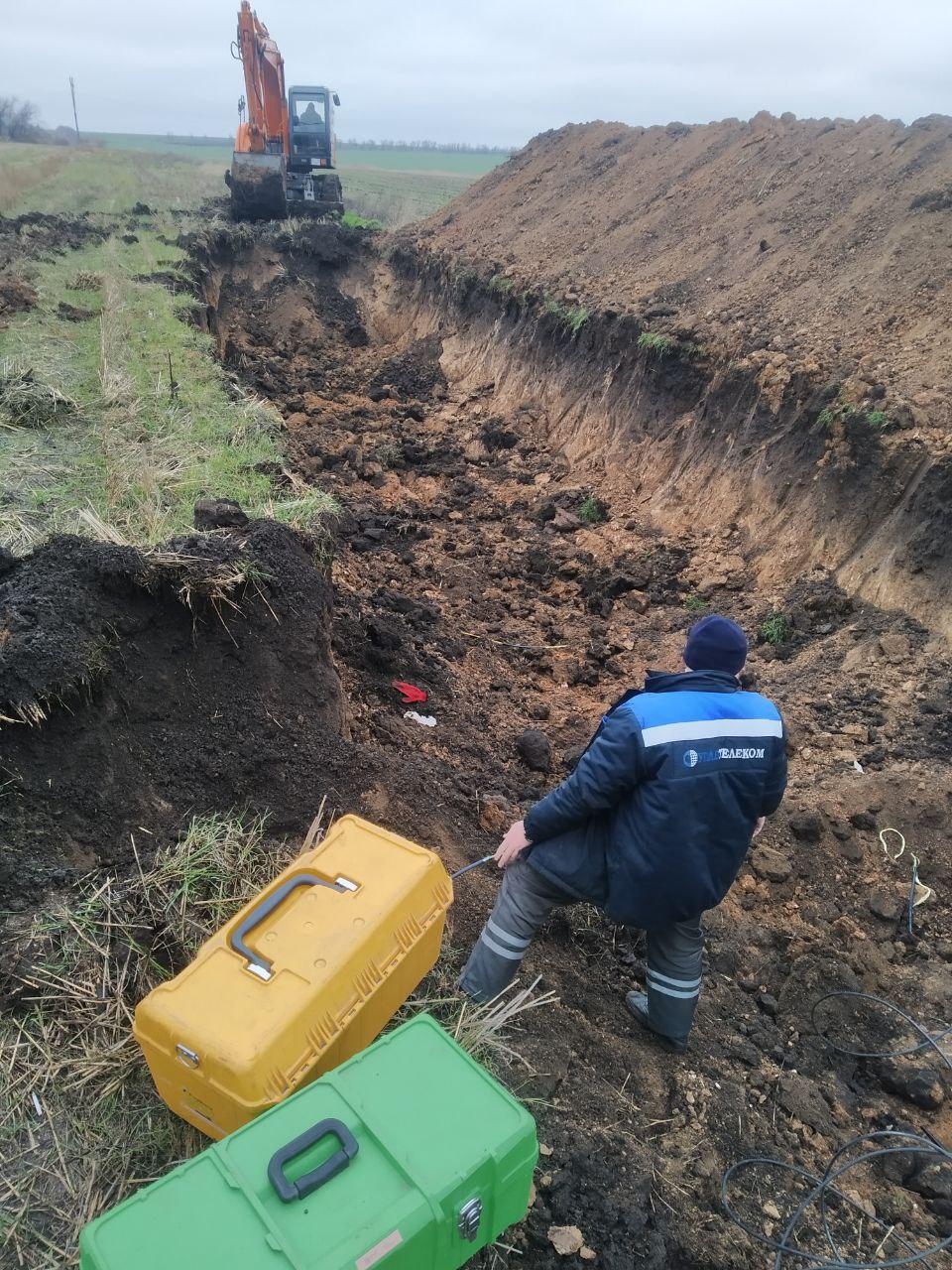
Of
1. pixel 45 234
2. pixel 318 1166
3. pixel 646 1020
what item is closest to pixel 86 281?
pixel 45 234

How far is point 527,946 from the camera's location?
3104mm

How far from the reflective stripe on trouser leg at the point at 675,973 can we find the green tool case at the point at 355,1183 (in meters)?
1.17

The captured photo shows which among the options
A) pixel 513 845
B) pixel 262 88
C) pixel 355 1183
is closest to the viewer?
pixel 355 1183

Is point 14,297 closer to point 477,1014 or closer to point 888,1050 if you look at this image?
point 477,1014

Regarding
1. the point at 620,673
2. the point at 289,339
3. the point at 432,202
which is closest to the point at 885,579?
the point at 620,673

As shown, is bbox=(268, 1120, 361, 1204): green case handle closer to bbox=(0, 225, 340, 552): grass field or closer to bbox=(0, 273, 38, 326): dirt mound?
bbox=(0, 225, 340, 552): grass field

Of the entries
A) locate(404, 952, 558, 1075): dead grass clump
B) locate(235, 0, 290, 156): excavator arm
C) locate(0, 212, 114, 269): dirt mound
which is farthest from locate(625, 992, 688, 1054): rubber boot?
locate(235, 0, 290, 156): excavator arm

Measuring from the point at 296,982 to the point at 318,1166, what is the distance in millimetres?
549

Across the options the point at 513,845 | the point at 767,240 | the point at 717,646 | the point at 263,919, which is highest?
the point at 767,240

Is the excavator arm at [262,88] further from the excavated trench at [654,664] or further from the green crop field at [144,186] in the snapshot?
the excavated trench at [654,664]

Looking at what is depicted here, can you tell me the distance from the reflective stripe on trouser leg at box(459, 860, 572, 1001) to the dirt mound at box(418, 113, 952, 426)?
4.92 meters

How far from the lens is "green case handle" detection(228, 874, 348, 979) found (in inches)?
92.6

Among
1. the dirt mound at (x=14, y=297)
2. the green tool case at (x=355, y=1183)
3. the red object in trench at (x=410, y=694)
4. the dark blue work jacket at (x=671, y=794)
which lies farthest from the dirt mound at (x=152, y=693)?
the dirt mound at (x=14, y=297)

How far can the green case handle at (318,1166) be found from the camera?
1.76m
